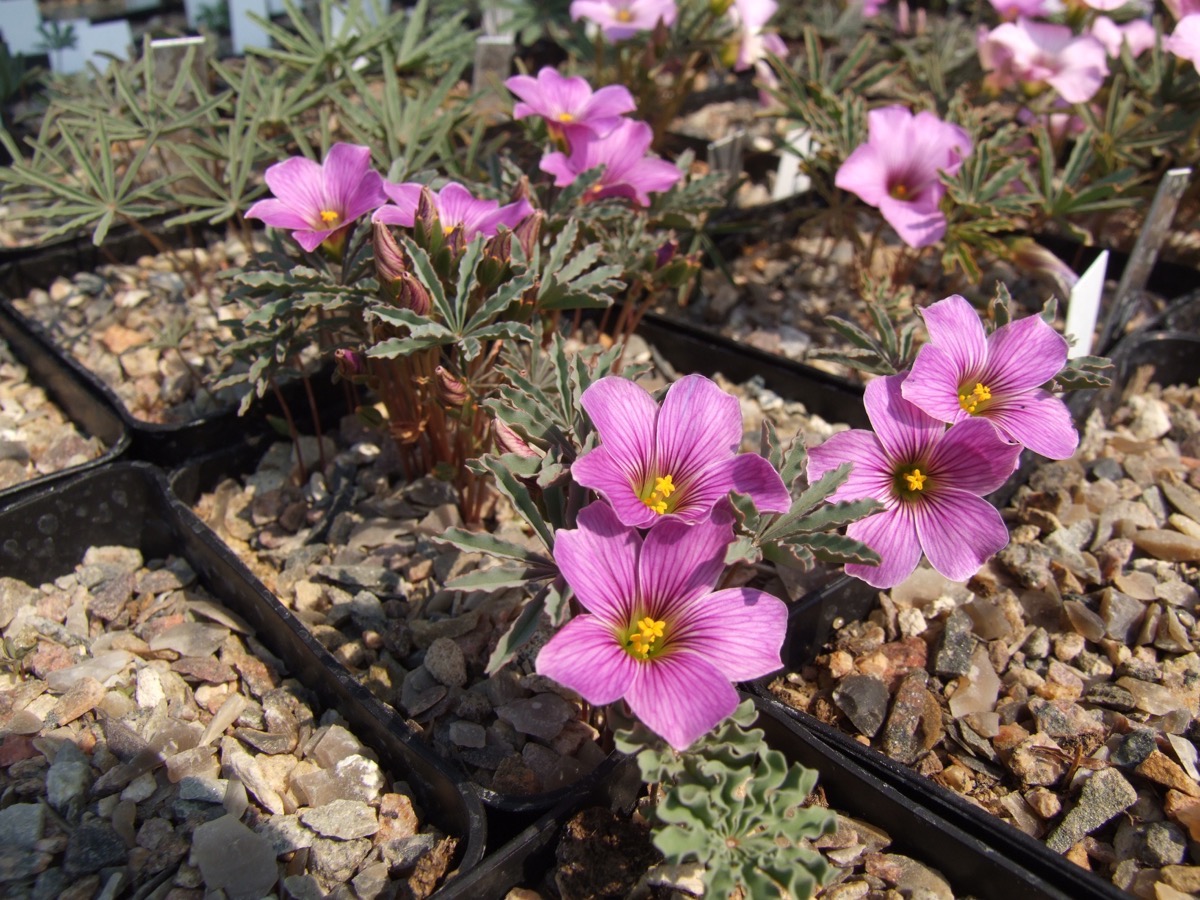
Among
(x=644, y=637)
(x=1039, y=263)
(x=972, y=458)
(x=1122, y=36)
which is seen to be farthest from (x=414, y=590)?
(x=1122, y=36)

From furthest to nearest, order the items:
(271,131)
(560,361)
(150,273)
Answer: (150,273) < (271,131) < (560,361)

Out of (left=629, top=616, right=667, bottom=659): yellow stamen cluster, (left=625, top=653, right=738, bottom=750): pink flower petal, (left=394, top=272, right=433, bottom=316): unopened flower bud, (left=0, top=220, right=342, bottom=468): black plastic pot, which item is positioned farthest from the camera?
(left=0, top=220, right=342, bottom=468): black plastic pot

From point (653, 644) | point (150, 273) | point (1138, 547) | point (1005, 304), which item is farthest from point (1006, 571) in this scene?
point (150, 273)

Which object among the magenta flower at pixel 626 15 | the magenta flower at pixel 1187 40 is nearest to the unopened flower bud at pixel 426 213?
the magenta flower at pixel 626 15

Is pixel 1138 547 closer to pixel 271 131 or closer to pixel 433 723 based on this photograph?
pixel 433 723

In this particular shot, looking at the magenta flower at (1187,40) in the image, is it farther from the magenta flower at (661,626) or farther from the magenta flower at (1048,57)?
the magenta flower at (661,626)

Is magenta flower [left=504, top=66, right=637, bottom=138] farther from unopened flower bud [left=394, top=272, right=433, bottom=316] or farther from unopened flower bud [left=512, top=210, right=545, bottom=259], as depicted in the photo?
unopened flower bud [left=394, top=272, right=433, bottom=316]

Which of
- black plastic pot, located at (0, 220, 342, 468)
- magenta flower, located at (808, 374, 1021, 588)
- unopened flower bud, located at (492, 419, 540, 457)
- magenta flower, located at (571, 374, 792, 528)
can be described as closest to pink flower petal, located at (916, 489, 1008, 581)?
magenta flower, located at (808, 374, 1021, 588)
